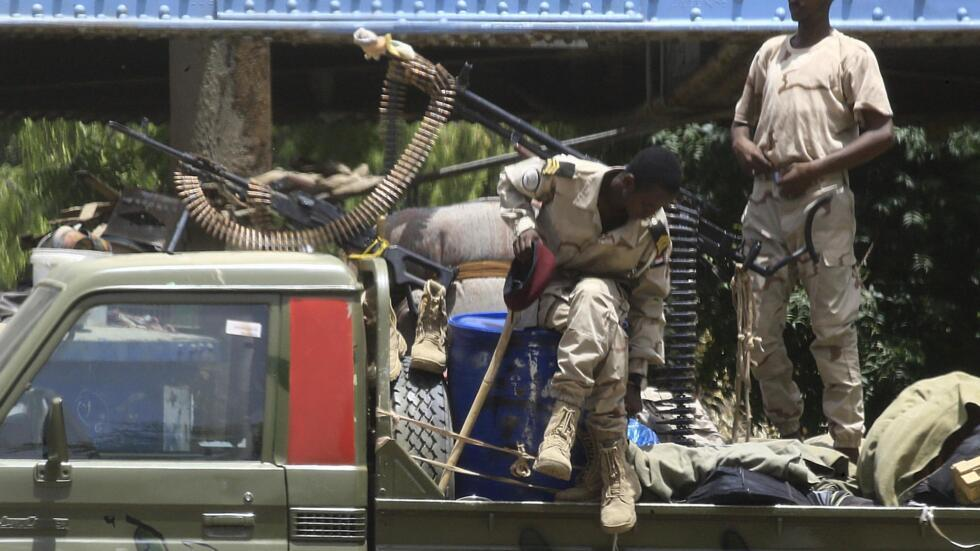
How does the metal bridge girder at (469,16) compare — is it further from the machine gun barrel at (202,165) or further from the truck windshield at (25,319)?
the truck windshield at (25,319)

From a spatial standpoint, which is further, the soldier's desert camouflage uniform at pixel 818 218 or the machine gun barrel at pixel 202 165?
the machine gun barrel at pixel 202 165

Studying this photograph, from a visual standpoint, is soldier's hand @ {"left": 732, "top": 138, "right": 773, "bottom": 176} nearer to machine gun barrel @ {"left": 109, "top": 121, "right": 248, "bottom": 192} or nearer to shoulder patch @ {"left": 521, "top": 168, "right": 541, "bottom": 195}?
shoulder patch @ {"left": 521, "top": 168, "right": 541, "bottom": 195}

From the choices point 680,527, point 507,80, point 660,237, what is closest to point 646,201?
point 660,237

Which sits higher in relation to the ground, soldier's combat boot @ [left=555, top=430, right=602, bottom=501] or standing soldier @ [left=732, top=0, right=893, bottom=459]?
standing soldier @ [left=732, top=0, right=893, bottom=459]

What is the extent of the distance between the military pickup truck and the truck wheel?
51cm

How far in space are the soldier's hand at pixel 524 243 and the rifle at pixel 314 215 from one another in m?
1.89

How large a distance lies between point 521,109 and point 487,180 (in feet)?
4.55

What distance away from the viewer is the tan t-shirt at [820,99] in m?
5.49

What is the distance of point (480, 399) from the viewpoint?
438cm

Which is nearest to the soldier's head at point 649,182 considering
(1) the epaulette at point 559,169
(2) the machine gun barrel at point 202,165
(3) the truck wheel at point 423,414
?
(1) the epaulette at point 559,169

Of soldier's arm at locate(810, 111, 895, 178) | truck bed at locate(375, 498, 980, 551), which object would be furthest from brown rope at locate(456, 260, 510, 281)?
truck bed at locate(375, 498, 980, 551)

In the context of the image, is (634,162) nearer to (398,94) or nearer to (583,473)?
(583,473)

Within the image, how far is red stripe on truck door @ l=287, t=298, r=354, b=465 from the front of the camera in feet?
12.3

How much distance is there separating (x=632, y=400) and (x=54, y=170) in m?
7.90
